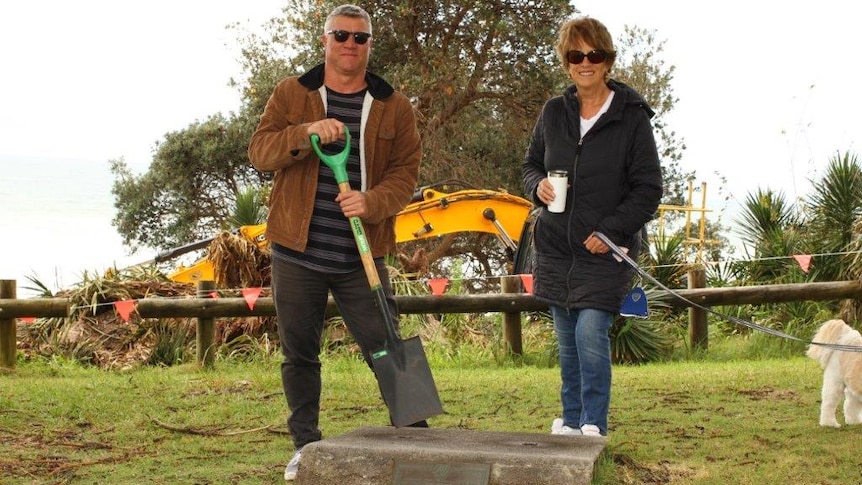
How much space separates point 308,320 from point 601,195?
1.40 m

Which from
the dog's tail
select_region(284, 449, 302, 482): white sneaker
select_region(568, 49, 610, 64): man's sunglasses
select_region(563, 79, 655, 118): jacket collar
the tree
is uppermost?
the tree

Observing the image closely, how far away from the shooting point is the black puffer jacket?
14.7 feet

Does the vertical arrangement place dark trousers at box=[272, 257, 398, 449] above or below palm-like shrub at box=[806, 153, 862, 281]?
below

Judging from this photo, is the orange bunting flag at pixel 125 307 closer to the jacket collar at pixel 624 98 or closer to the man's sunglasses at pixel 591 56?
the jacket collar at pixel 624 98

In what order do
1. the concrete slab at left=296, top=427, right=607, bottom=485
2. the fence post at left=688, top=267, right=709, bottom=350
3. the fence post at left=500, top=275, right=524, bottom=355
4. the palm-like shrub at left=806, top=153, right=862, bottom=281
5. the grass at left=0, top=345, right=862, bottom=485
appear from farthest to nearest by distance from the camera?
the palm-like shrub at left=806, top=153, right=862, bottom=281 → the fence post at left=688, top=267, right=709, bottom=350 → the fence post at left=500, top=275, right=524, bottom=355 → the grass at left=0, top=345, right=862, bottom=485 → the concrete slab at left=296, top=427, right=607, bottom=485

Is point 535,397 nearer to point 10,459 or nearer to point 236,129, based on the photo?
point 10,459

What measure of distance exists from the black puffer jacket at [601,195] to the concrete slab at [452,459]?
0.67 meters

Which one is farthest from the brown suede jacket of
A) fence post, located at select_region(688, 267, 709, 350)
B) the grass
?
fence post, located at select_region(688, 267, 709, 350)

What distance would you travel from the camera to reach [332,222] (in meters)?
4.54

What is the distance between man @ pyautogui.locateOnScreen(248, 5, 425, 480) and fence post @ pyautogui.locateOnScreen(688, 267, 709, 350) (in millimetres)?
5963

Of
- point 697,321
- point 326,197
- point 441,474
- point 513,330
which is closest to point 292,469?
point 441,474

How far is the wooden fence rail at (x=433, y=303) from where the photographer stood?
9.17 metres

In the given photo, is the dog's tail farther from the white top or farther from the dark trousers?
the dark trousers

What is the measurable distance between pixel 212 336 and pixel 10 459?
3875 mm
